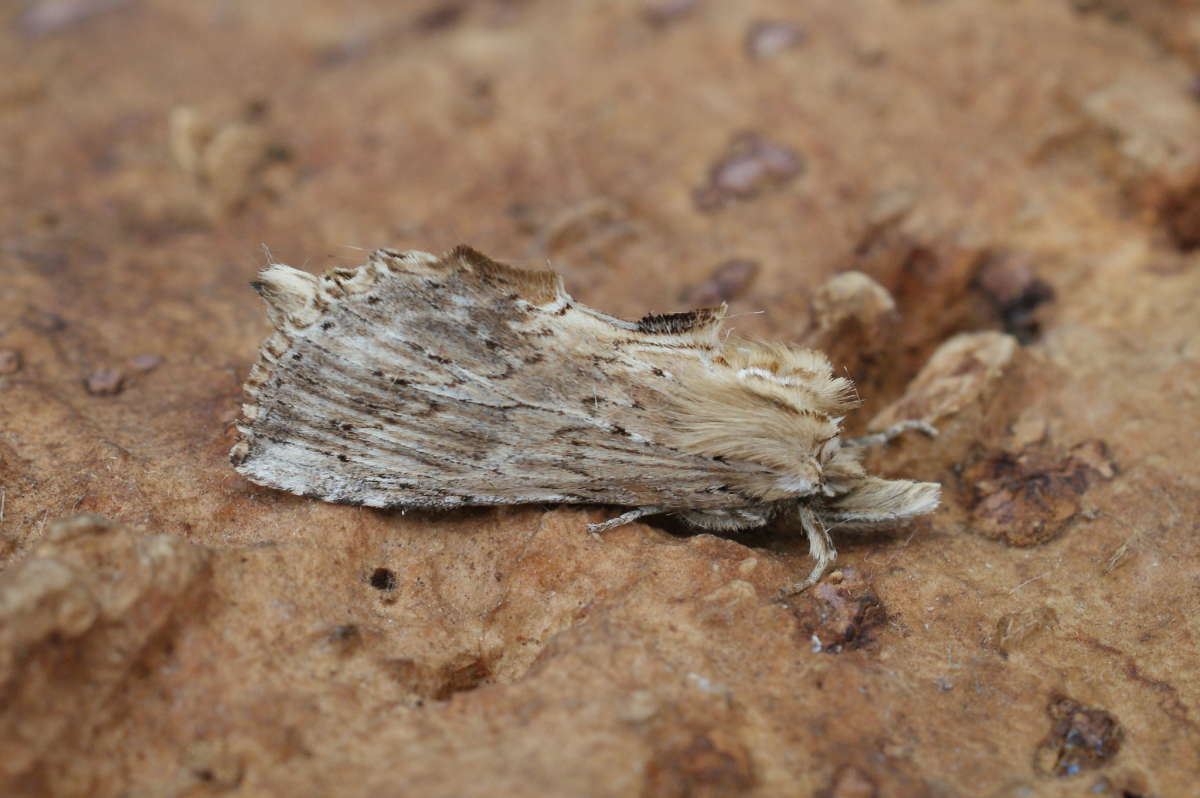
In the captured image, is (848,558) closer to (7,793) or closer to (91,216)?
(7,793)

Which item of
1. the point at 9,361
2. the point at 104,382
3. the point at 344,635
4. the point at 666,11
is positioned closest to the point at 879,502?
the point at 344,635

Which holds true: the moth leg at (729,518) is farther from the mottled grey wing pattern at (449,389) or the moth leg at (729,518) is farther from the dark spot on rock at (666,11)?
the dark spot on rock at (666,11)

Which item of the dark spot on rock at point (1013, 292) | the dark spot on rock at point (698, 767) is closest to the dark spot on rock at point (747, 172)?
the dark spot on rock at point (1013, 292)

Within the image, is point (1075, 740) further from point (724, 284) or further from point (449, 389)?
point (724, 284)

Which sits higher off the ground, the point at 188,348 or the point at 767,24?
the point at 767,24

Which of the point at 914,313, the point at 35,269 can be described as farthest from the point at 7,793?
the point at 914,313

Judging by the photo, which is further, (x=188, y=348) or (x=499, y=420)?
(x=188, y=348)

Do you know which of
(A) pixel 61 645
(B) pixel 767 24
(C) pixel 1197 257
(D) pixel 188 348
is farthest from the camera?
(B) pixel 767 24
